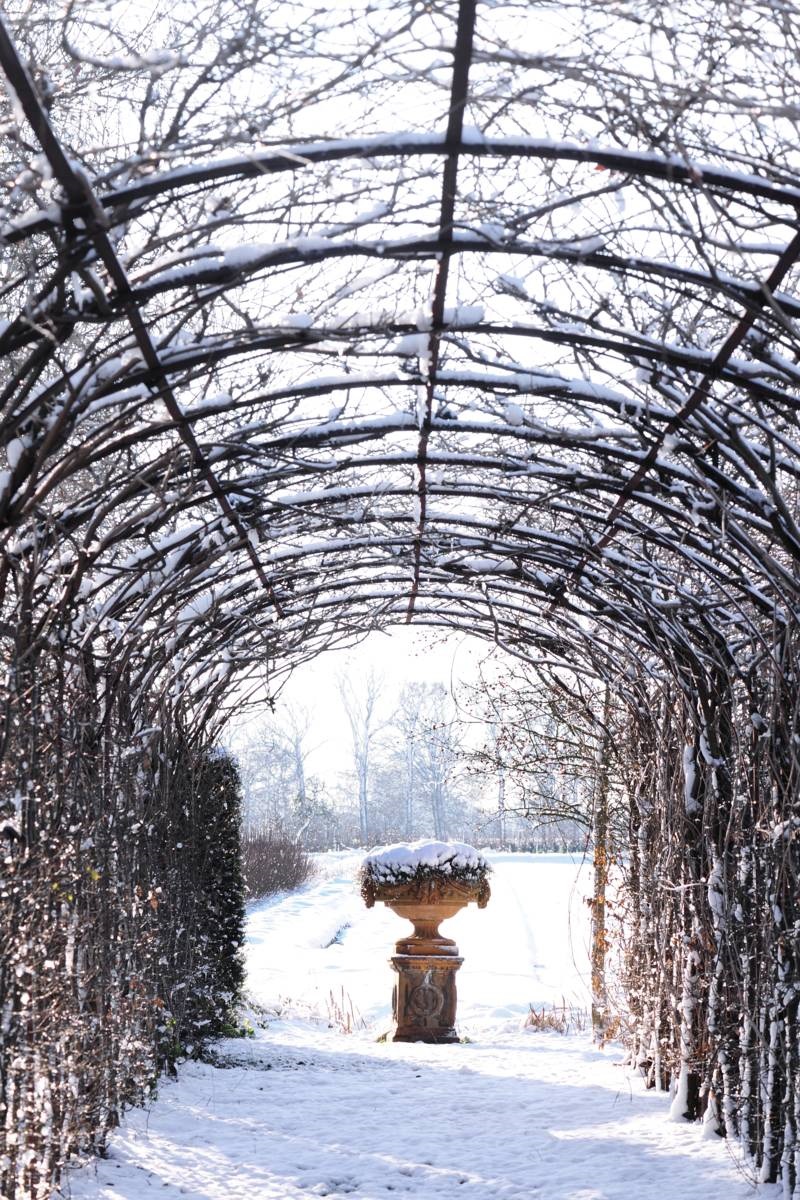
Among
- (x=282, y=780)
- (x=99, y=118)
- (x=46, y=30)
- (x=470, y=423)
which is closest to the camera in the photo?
(x=46, y=30)

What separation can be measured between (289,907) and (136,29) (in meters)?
20.6

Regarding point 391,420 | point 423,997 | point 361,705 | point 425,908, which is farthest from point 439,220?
point 361,705

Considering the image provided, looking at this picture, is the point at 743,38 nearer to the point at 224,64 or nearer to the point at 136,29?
the point at 224,64

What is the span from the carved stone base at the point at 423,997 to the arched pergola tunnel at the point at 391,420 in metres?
2.27

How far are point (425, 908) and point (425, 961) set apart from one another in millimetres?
414

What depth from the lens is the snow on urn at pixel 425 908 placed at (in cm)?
930

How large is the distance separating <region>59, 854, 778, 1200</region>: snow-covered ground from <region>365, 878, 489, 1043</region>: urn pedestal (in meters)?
0.27

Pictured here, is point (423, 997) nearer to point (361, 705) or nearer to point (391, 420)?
point (391, 420)

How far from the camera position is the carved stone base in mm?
9273

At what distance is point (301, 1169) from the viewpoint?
5.49m

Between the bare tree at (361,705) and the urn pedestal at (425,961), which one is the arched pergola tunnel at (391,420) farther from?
the bare tree at (361,705)

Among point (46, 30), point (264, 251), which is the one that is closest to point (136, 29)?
point (46, 30)

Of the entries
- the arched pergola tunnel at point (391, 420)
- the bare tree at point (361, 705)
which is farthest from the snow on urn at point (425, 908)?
the bare tree at point (361, 705)

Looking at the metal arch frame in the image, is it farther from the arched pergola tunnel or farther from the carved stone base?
the carved stone base
